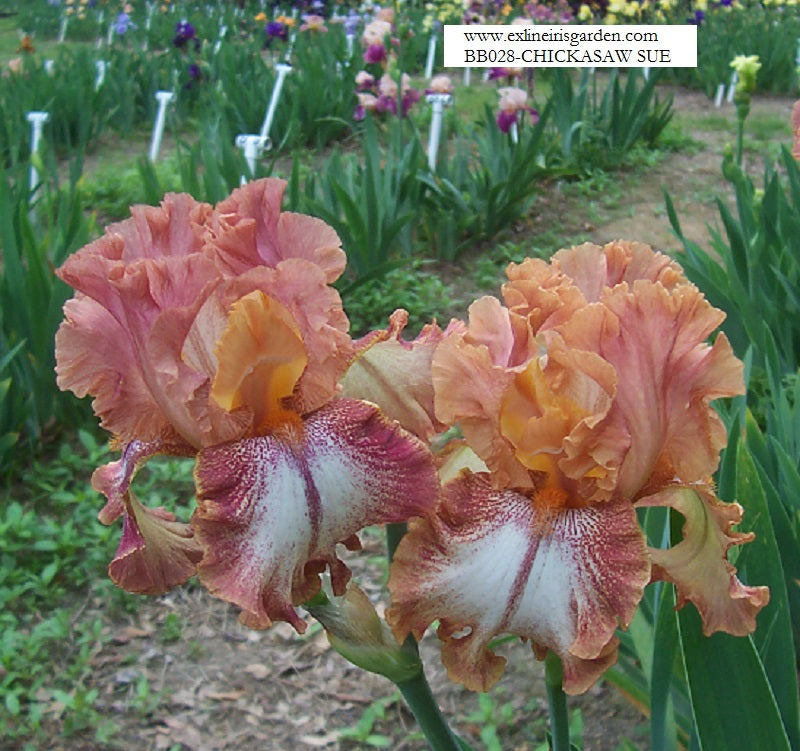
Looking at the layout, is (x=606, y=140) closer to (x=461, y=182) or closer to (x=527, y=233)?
(x=527, y=233)

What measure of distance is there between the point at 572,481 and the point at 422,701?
224 millimetres

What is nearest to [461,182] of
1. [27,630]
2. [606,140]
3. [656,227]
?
[656,227]

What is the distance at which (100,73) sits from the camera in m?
5.56

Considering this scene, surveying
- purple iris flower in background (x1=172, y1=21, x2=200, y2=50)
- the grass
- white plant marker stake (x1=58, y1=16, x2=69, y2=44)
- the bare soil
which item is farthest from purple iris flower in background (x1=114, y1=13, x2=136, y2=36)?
the bare soil

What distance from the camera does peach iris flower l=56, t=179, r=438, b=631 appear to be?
55 cm

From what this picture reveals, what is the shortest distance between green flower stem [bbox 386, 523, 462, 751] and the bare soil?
0.88m

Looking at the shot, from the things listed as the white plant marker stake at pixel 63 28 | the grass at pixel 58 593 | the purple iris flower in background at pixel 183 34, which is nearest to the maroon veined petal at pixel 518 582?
the grass at pixel 58 593

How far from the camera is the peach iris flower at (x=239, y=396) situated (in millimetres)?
550

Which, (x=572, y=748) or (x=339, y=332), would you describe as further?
(x=572, y=748)

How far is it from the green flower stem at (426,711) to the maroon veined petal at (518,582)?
10cm

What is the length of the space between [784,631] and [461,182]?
9.79 ft

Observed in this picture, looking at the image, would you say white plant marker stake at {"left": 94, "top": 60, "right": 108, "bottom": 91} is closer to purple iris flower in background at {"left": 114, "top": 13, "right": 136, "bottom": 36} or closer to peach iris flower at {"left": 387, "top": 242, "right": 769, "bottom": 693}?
purple iris flower in background at {"left": 114, "top": 13, "right": 136, "bottom": 36}

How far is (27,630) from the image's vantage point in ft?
6.11

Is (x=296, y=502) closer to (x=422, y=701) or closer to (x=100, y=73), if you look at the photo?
(x=422, y=701)
